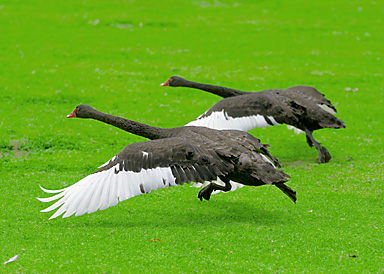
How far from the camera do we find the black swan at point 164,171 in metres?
7.04

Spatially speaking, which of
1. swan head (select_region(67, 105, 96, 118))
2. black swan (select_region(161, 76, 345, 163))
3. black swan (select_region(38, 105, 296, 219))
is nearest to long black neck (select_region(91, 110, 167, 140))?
swan head (select_region(67, 105, 96, 118))

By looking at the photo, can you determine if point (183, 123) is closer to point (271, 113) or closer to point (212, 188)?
point (271, 113)

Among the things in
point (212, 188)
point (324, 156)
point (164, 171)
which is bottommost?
point (324, 156)

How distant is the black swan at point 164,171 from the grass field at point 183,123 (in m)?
0.50

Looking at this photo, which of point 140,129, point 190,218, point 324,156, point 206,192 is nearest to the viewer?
point 190,218

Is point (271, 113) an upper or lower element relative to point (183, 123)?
upper

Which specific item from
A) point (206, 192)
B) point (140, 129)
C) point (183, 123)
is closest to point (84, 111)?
point (140, 129)

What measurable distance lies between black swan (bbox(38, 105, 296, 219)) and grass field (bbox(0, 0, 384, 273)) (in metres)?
0.50

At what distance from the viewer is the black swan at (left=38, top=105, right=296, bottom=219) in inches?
277

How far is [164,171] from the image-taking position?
283 inches

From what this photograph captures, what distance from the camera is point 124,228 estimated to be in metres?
7.35

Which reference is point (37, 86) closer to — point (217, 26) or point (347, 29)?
point (217, 26)

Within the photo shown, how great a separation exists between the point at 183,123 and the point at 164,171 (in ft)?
17.7

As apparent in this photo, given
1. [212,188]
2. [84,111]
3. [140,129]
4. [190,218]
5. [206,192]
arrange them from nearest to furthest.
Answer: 1. [190,218]
2. [212,188]
3. [206,192]
4. [140,129]
5. [84,111]
